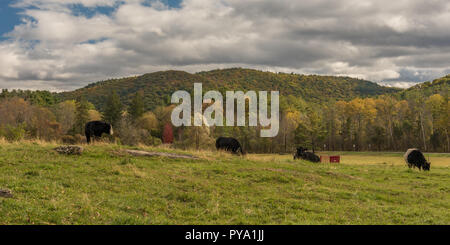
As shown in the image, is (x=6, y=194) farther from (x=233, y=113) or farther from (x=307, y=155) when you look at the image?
(x=233, y=113)

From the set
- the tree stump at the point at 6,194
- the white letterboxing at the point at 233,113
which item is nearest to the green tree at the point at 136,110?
the white letterboxing at the point at 233,113

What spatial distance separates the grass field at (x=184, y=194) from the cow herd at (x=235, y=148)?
27.6 ft

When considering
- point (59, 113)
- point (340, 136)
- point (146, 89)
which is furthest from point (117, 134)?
point (146, 89)

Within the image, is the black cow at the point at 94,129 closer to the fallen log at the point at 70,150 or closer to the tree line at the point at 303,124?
the fallen log at the point at 70,150

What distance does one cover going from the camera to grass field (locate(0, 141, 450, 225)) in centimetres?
884

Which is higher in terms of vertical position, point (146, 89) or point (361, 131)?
point (146, 89)

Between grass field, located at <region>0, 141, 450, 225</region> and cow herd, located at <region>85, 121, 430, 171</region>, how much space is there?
843 cm

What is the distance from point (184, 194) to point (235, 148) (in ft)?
64.9

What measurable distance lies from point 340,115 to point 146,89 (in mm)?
106279

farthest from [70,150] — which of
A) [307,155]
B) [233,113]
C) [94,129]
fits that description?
[233,113]

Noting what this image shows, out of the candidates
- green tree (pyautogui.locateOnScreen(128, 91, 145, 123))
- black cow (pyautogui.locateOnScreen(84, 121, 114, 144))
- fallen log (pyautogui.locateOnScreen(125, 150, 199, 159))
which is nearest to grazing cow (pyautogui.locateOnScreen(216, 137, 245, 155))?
black cow (pyautogui.locateOnScreen(84, 121, 114, 144))
